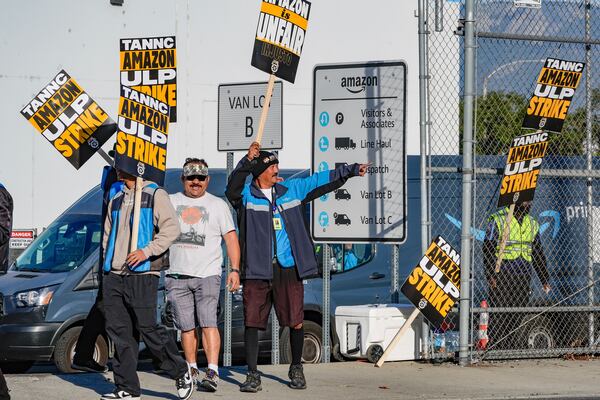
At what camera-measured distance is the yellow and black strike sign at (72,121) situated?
40.2 ft

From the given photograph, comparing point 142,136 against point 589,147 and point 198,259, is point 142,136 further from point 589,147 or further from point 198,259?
point 589,147

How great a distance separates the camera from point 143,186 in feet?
32.0

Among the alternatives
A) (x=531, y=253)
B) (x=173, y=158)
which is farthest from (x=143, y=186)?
(x=173, y=158)

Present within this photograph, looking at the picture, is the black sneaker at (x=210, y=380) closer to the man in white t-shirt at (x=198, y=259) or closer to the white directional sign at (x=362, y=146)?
the man in white t-shirt at (x=198, y=259)

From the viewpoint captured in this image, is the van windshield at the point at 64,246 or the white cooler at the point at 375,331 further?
the van windshield at the point at 64,246

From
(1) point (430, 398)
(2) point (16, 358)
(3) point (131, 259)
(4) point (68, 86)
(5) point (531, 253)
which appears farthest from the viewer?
(5) point (531, 253)

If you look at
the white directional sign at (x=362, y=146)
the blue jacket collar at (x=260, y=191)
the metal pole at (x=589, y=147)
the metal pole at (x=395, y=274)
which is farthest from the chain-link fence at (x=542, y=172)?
the blue jacket collar at (x=260, y=191)

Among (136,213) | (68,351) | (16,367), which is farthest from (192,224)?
(16,367)

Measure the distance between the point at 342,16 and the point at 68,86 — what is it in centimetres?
1449

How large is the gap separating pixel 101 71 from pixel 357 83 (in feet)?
41.7

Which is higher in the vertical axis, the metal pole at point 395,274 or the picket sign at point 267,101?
the picket sign at point 267,101

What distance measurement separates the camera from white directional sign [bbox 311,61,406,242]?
41.2ft

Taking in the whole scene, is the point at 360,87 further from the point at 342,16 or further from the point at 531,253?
the point at 342,16

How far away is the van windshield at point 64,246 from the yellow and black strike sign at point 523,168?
438cm
